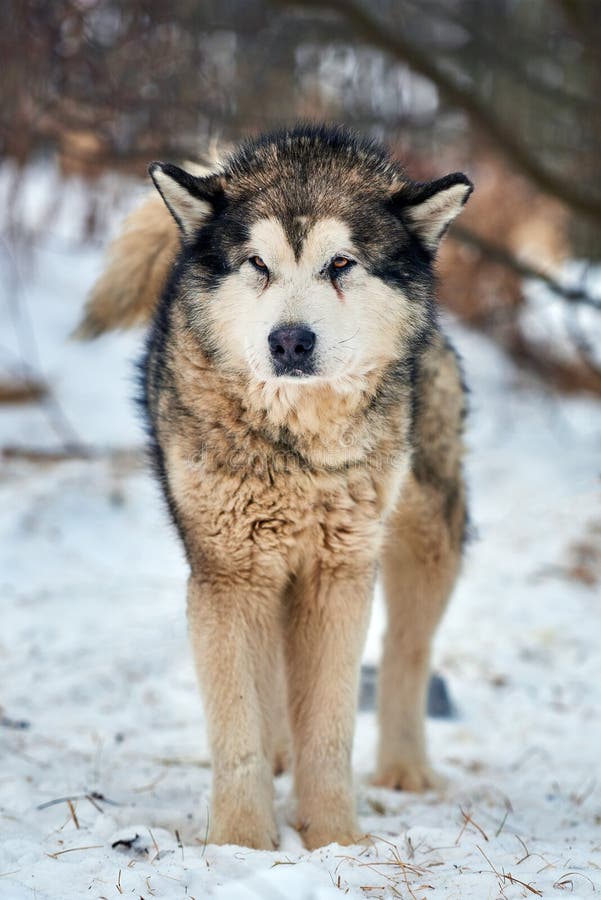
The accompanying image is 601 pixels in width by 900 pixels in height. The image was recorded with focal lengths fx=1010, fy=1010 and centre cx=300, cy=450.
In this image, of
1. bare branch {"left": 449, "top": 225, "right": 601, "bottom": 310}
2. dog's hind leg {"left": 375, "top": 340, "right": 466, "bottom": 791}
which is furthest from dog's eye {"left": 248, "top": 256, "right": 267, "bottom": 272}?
bare branch {"left": 449, "top": 225, "right": 601, "bottom": 310}

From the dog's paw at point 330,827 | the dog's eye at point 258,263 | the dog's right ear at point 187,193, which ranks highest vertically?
the dog's right ear at point 187,193

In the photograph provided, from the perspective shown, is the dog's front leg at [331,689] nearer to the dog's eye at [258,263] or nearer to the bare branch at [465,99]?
the dog's eye at [258,263]

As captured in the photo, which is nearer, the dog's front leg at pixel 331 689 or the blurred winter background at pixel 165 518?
the blurred winter background at pixel 165 518

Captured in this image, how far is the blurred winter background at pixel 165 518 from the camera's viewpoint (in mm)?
3354

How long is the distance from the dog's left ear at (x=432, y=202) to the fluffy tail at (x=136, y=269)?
3.77ft

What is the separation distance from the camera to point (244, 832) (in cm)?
344

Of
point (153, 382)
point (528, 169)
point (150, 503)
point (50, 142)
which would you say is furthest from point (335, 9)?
point (153, 382)

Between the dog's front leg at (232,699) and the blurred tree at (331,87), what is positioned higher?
the blurred tree at (331,87)

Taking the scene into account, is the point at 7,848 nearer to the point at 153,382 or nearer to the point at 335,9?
the point at 153,382

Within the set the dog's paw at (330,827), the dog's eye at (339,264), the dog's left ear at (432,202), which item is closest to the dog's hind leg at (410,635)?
the dog's paw at (330,827)

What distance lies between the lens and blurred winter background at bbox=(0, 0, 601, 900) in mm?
3354

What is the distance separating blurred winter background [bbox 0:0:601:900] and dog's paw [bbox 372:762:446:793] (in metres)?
0.09

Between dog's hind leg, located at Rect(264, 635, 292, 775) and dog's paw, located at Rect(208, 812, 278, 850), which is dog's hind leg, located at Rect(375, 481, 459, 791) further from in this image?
dog's paw, located at Rect(208, 812, 278, 850)

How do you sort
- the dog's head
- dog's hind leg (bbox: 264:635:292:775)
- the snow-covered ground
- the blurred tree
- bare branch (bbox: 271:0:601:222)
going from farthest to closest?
bare branch (bbox: 271:0:601:222) < the blurred tree < dog's hind leg (bbox: 264:635:292:775) < the dog's head < the snow-covered ground
